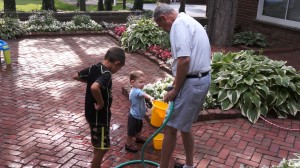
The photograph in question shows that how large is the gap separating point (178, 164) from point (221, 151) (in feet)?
2.33

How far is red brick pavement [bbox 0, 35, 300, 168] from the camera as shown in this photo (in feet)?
12.7

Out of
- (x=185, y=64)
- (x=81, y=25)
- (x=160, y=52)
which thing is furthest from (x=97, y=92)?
(x=81, y=25)

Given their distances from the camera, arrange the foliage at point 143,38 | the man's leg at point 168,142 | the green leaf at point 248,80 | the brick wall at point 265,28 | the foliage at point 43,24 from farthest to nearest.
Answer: the foliage at point 43,24, the brick wall at point 265,28, the foliage at point 143,38, the green leaf at point 248,80, the man's leg at point 168,142

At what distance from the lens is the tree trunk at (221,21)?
9.61 m

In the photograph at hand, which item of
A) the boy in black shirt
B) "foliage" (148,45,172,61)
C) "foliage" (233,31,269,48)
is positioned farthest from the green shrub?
the boy in black shirt

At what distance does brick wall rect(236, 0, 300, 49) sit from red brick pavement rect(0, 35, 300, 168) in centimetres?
506

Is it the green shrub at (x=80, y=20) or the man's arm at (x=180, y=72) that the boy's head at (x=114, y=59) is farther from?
the green shrub at (x=80, y=20)

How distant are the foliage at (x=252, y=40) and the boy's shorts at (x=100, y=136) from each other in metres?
7.91

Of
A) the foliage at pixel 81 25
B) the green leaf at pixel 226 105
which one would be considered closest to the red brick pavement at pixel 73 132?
the green leaf at pixel 226 105

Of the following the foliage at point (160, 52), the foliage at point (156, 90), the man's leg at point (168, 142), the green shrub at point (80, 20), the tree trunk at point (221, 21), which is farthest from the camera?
the green shrub at point (80, 20)

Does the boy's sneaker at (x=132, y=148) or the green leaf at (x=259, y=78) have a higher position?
the green leaf at (x=259, y=78)

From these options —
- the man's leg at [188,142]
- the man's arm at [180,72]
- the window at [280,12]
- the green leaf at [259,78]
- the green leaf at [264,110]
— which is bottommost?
the green leaf at [264,110]

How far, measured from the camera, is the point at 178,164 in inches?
146

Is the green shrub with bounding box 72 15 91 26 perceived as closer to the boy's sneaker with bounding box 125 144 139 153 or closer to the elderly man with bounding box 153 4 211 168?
the boy's sneaker with bounding box 125 144 139 153
